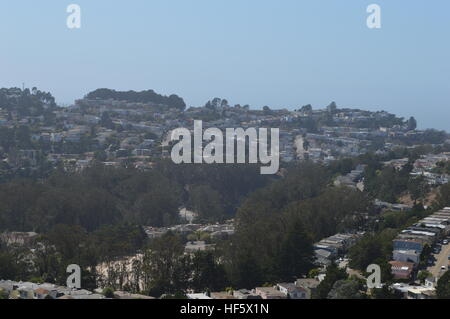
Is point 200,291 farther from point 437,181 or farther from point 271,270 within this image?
point 437,181

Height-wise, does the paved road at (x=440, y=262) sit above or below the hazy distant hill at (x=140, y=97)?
below

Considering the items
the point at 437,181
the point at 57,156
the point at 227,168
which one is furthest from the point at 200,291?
the point at 57,156

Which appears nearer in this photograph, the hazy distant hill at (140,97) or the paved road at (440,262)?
the paved road at (440,262)

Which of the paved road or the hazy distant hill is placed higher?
the hazy distant hill

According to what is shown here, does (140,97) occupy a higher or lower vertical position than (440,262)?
higher

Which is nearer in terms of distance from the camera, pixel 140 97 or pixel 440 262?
pixel 440 262

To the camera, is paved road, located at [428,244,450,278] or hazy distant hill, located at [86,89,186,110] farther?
hazy distant hill, located at [86,89,186,110]
